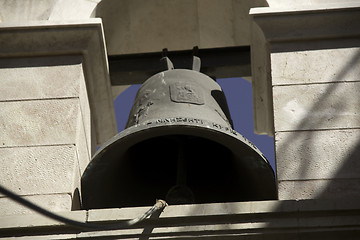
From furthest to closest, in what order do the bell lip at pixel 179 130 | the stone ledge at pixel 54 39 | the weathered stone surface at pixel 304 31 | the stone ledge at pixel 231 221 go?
the stone ledge at pixel 54 39 → the weathered stone surface at pixel 304 31 → the bell lip at pixel 179 130 → the stone ledge at pixel 231 221

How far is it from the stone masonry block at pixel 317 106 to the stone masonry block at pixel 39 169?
1.58m

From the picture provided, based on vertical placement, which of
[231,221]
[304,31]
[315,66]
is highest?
[304,31]

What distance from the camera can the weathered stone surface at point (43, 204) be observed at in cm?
727

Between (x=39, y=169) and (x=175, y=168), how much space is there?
1141mm

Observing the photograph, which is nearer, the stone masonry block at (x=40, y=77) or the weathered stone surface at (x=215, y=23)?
the stone masonry block at (x=40, y=77)

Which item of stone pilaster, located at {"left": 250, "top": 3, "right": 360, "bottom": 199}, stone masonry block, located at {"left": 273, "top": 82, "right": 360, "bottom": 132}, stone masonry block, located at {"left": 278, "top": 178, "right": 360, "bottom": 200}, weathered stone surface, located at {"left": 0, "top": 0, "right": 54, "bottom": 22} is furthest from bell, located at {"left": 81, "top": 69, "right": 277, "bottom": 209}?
weathered stone surface, located at {"left": 0, "top": 0, "right": 54, "bottom": 22}

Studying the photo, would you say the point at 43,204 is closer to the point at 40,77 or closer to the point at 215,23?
the point at 40,77

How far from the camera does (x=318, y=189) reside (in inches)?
288

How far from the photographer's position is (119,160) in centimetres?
769

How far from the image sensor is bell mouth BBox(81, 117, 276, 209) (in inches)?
287

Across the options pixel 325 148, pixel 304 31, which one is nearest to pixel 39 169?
pixel 325 148

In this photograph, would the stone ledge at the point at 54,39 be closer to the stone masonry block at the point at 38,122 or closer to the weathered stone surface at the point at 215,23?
the stone masonry block at the point at 38,122

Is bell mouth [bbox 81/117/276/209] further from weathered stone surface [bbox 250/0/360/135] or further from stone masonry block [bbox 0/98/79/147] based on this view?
weathered stone surface [bbox 250/0/360/135]

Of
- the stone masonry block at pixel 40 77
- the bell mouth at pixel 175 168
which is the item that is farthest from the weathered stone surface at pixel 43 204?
the stone masonry block at pixel 40 77
